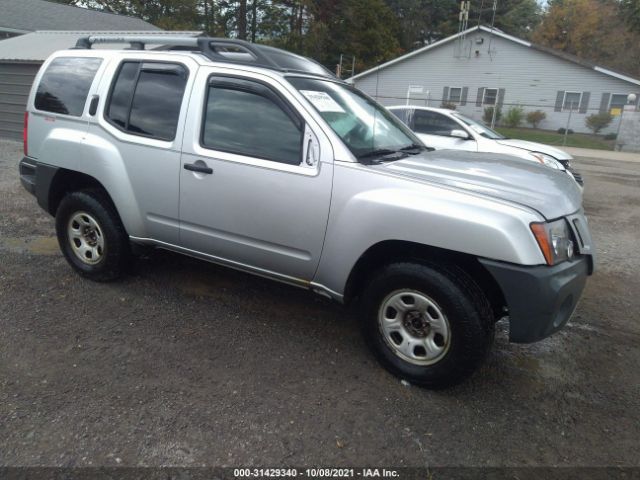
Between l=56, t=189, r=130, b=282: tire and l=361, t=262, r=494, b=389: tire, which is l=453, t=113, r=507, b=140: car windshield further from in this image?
l=56, t=189, r=130, b=282: tire

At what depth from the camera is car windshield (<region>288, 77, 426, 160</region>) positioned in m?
3.38

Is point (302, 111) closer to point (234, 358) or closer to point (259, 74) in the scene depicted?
point (259, 74)

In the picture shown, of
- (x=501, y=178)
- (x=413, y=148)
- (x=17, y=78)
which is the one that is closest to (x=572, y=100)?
(x=17, y=78)

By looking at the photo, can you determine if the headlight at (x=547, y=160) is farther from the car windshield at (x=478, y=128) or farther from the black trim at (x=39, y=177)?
the black trim at (x=39, y=177)

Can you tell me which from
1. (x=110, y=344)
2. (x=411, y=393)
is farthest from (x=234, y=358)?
(x=411, y=393)

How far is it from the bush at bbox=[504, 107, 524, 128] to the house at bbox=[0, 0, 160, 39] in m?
19.8

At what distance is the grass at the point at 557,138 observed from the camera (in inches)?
932

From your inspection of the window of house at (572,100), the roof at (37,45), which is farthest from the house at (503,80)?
the roof at (37,45)

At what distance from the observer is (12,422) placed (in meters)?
2.66

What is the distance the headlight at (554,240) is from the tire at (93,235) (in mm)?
3200

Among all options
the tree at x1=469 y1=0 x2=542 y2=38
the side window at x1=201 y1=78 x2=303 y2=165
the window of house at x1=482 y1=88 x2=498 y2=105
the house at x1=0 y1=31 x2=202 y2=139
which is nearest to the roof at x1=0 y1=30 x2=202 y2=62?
the house at x1=0 y1=31 x2=202 y2=139

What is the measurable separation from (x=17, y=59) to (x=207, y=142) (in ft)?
42.3

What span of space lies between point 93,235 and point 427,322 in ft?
9.84

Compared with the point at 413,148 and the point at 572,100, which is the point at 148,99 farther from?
the point at 572,100
